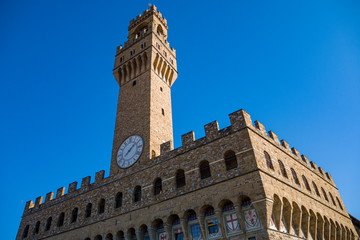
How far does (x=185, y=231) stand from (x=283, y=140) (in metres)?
10.8

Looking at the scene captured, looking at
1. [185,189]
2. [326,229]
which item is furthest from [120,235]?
[326,229]

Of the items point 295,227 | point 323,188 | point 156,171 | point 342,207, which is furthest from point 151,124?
point 342,207

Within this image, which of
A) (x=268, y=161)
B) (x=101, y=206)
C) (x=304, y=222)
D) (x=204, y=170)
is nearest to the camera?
(x=268, y=161)

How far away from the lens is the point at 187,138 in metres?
19.2

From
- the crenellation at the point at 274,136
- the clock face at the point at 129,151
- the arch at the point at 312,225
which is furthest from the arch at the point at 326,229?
the clock face at the point at 129,151

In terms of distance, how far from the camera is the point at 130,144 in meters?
23.5

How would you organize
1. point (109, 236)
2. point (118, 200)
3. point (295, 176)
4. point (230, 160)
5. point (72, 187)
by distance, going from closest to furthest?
point (230, 160) → point (109, 236) → point (295, 176) → point (118, 200) → point (72, 187)

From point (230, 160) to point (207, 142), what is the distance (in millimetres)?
2016

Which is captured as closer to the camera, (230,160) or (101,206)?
(230,160)

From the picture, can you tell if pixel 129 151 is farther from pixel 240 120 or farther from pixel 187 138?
pixel 240 120

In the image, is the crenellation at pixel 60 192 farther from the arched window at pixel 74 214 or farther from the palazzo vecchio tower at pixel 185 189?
the arched window at pixel 74 214

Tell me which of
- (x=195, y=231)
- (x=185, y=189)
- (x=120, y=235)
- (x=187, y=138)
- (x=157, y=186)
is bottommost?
(x=195, y=231)

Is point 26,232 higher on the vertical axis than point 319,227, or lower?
higher

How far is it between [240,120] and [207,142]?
259 cm
